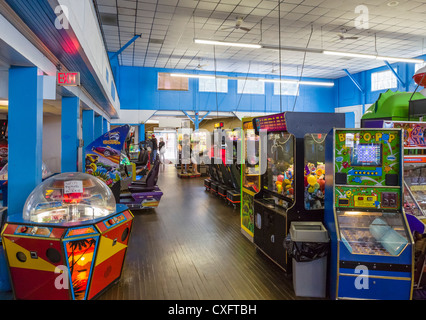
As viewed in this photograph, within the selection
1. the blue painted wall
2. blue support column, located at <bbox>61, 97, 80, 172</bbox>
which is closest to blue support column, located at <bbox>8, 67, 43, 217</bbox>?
blue support column, located at <bbox>61, 97, 80, 172</bbox>

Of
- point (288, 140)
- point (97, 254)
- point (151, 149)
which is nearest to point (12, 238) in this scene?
point (97, 254)

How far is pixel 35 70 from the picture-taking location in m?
3.52

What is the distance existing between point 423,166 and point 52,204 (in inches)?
170

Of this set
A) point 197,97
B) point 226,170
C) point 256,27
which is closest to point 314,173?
point 226,170

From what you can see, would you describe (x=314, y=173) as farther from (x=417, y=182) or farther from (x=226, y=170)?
(x=226, y=170)

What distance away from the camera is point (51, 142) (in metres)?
9.93

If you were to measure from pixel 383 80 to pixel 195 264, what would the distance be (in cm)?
1342

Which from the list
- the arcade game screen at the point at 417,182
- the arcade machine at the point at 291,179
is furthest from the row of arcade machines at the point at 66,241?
the arcade game screen at the point at 417,182

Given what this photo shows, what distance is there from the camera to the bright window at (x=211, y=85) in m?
15.7

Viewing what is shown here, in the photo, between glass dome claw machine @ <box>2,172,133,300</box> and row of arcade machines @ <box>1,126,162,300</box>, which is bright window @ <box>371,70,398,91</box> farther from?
glass dome claw machine @ <box>2,172,133,300</box>

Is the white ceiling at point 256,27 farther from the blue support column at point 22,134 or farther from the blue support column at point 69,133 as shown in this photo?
the blue support column at point 22,134

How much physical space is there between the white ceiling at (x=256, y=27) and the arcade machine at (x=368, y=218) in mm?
5654

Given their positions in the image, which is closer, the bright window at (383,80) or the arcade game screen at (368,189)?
the arcade game screen at (368,189)
